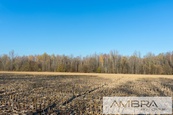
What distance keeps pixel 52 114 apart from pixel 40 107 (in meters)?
1.54

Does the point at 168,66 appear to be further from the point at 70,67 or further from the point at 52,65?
the point at 52,65

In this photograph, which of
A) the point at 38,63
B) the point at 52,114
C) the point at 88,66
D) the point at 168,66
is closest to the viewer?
the point at 52,114

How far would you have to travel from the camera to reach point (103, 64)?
Answer: 334 ft

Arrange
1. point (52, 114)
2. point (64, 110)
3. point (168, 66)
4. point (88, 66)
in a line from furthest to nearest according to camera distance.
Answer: point (88, 66) → point (168, 66) → point (64, 110) → point (52, 114)

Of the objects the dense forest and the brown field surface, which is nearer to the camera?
the brown field surface

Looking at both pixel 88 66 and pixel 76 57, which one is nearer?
pixel 88 66

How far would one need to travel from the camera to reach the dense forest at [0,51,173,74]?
300ft

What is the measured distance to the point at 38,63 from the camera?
103m

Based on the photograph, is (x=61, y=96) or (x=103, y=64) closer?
(x=61, y=96)

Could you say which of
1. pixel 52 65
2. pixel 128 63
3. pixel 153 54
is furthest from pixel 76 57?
pixel 153 54

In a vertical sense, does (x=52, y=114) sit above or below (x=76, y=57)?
below

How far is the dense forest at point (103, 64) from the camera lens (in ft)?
300

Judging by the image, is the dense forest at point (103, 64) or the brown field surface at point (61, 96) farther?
the dense forest at point (103, 64)

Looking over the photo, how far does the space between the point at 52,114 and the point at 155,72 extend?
86.3 meters
